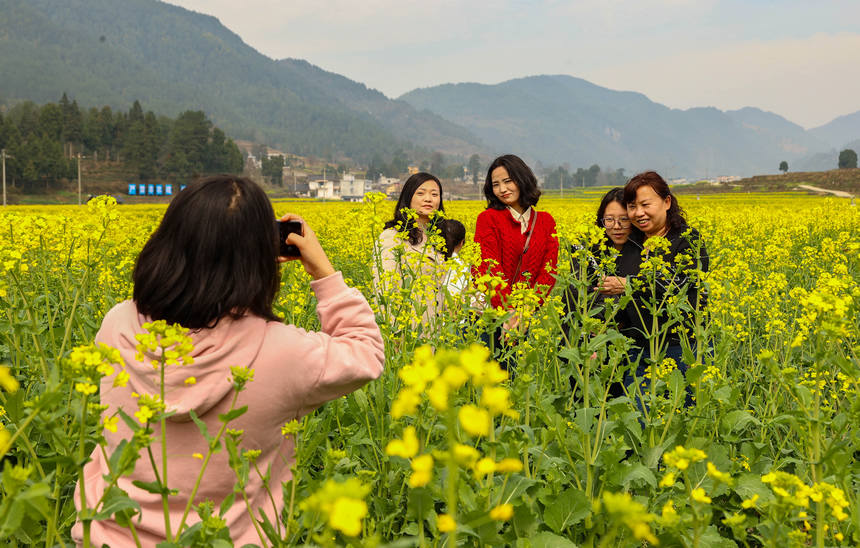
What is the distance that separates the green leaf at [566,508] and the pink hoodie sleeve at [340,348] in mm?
823

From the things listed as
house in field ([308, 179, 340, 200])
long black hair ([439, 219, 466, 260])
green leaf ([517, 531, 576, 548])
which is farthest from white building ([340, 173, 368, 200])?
green leaf ([517, 531, 576, 548])

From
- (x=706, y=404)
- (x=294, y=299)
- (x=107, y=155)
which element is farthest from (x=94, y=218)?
(x=107, y=155)

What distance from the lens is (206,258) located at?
1.58 meters

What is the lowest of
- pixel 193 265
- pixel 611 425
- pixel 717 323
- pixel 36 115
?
pixel 611 425

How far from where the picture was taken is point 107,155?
81250 millimetres

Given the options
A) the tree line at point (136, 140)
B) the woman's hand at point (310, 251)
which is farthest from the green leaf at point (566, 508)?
the tree line at point (136, 140)

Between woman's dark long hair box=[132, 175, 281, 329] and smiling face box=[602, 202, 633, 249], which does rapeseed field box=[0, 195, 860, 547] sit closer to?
woman's dark long hair box=[132, 175, 281, 329]

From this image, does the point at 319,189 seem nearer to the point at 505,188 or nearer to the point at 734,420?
the point at 505,188

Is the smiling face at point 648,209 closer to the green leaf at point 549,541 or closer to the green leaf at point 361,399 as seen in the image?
the green leaf at point 361,399

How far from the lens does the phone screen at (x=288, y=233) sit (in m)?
1.84

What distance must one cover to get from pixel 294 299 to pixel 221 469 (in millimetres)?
1616

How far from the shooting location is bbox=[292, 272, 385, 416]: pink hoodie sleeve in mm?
1676

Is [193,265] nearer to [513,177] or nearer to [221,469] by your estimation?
[221,469]

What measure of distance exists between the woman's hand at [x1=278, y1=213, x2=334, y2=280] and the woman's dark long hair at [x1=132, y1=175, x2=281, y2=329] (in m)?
0.18
